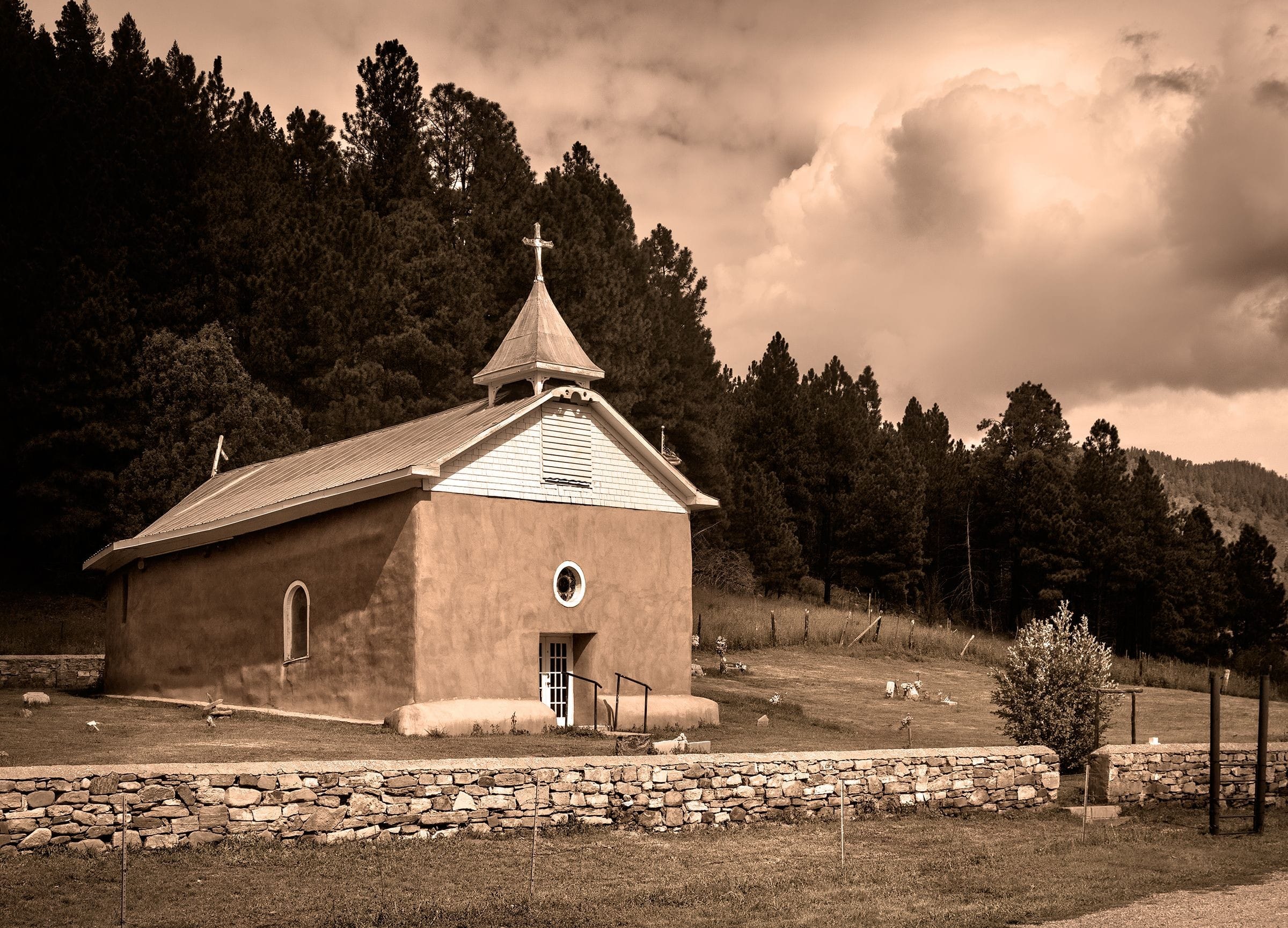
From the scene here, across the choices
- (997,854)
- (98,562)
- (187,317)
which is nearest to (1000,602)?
(187,317)

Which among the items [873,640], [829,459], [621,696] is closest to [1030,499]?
[829,459]

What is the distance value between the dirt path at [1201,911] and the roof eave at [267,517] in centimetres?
1281

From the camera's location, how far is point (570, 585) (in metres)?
23.8

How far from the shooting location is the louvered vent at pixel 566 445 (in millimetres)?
23625

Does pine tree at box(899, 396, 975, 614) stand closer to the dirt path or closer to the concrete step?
the concrete step

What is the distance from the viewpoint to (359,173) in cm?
5241

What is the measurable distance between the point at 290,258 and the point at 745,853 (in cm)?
3526

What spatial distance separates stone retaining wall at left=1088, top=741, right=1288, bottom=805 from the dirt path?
448 cm

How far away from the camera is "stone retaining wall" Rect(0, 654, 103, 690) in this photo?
3131 cm

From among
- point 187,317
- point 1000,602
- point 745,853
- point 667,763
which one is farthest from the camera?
point 1000,602

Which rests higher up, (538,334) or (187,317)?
(187,317)

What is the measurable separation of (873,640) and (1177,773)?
77.4 feet

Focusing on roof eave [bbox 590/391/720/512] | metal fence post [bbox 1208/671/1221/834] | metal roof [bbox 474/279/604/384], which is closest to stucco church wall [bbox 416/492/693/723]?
roof eave [bbox 590/391/720/512]

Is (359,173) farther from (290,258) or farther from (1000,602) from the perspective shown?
(1000,602)
